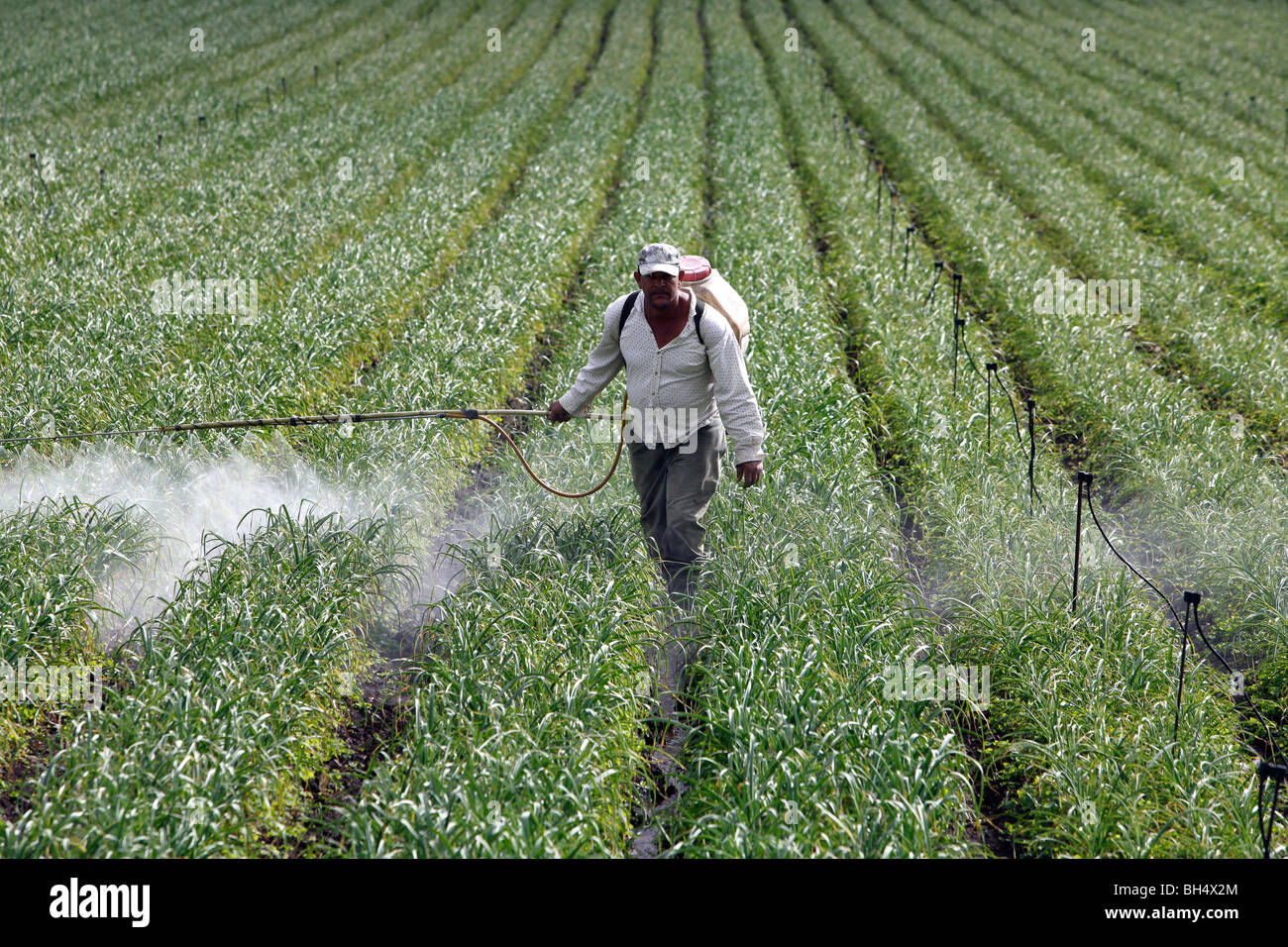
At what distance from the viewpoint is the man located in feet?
17.7

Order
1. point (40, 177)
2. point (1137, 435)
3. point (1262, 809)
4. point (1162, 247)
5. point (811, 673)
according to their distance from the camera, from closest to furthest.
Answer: point (1262, 809), point (811, 673), point (1137, 435), point (1162, 247), point (40, 177)

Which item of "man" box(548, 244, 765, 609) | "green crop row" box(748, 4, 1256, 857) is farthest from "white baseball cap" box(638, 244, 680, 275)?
"green crop row" box(748, 4, 1256, 857)

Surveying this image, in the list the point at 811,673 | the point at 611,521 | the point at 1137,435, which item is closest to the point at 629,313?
the point at 611,521

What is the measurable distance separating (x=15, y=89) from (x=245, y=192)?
11349mm

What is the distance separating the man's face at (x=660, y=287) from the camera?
17.0 ft

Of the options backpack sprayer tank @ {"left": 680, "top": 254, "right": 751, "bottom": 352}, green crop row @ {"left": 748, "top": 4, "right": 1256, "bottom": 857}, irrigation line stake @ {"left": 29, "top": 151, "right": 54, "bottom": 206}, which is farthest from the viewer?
irrigation line stake @ {"left": 29, "top": 151, "right": 54, "bottom": 206}

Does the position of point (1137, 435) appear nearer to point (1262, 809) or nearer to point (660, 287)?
point (660, 287)

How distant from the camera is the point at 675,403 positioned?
5.61m

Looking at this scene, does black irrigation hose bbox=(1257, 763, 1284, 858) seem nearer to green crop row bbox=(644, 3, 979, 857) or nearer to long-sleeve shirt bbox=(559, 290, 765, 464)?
green crop row bbox=(644, 3, 979, 857)

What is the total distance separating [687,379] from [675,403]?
5.6 inches

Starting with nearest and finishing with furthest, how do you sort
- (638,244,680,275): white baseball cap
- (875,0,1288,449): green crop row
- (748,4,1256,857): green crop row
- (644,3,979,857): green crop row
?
(644,3,979,857): green crop row < (748,4,1256,857): green crop row < (638,244,680,275): white baseball cap < (875,0,1288,449): green crop row

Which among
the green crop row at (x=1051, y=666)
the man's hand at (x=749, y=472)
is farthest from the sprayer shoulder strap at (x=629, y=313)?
the green crop row at (x=1051, y=666)
